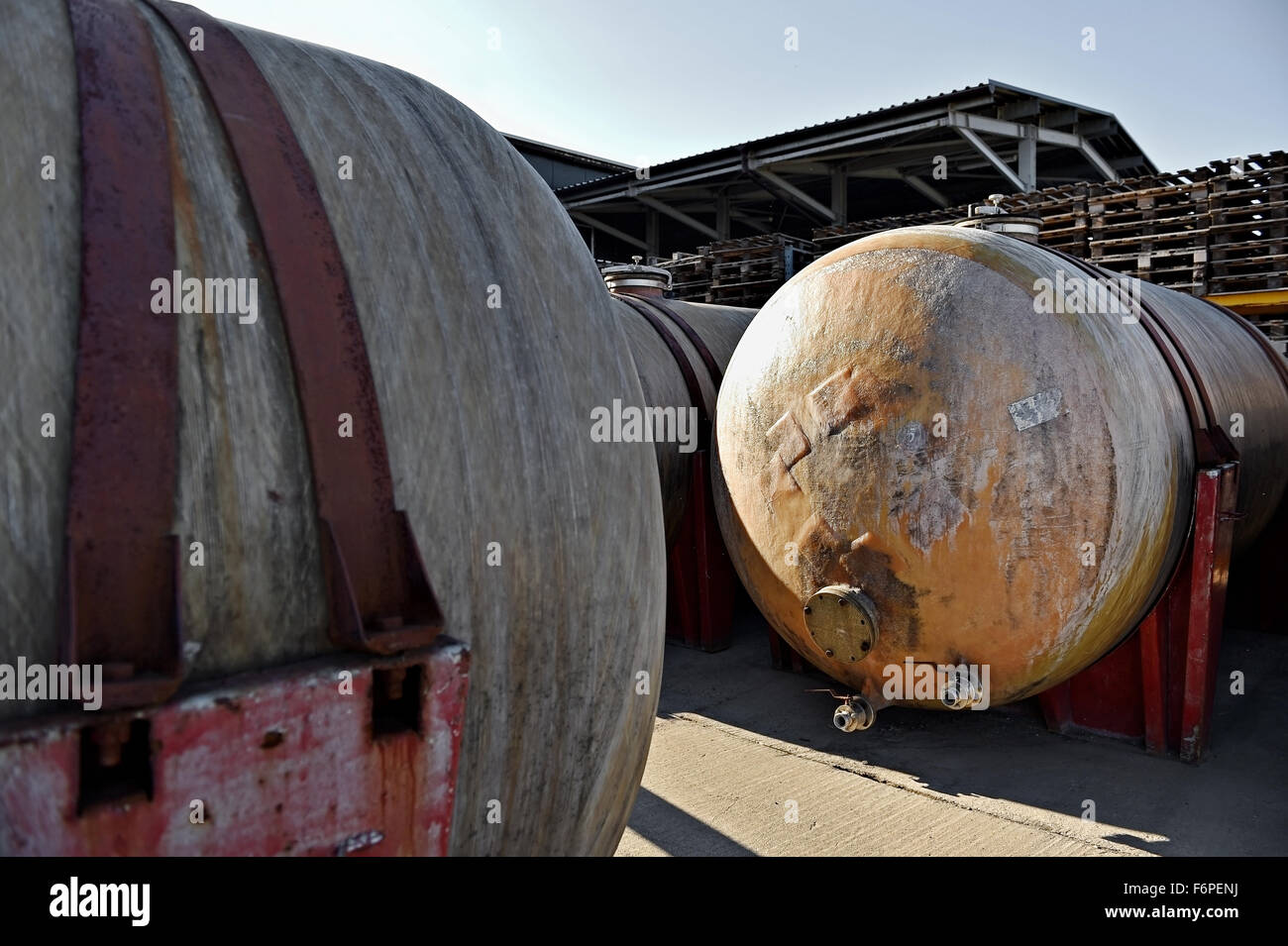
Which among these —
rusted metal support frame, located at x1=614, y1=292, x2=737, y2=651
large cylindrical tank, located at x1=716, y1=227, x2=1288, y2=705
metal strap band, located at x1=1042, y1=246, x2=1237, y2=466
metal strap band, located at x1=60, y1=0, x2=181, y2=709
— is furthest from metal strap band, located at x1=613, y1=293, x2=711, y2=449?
metal strap band, located at x1=60, y1=0, x2=181, y2=709

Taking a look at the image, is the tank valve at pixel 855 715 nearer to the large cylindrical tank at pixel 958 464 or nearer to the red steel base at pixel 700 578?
the large cylindrical tank at pixel 958 464

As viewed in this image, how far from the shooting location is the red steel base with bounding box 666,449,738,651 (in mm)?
Result: 5764

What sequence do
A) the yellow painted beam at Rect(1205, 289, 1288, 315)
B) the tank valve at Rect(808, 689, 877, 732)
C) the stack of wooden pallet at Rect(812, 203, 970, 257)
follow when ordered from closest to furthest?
the tank valve at Rect(808, 689, 877, 732), the yellow painted beam at Rect(1205, 289, 1288, 315), the stack of wooden pallet at Rect(812, 203, 970, 257)

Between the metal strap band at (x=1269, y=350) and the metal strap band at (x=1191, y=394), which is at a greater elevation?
the metal strap band at (x=1269, y=350)

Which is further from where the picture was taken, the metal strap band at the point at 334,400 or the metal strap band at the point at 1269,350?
the metal strap band at the point at 1269,350

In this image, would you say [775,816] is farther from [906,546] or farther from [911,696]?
[906,546]

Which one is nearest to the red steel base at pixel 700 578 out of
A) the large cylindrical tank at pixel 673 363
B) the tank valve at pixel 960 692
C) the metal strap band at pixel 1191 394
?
the large cylindrical tank at pixel 673 363

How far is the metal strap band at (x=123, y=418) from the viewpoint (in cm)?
110

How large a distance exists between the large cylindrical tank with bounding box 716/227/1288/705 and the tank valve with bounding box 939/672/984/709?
0.08 metres

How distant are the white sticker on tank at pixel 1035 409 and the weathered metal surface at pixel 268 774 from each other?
2.65 m

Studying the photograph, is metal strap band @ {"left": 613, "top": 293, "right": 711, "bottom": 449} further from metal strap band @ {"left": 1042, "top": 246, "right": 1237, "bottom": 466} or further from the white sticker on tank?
the white sticker on tank

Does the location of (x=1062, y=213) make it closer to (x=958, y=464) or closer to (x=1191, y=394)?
(x=1191, y=394)

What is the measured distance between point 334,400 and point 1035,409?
280 cm

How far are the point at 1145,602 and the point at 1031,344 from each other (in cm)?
139
